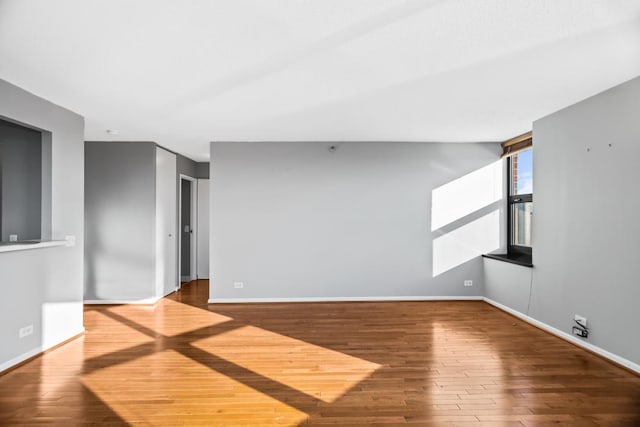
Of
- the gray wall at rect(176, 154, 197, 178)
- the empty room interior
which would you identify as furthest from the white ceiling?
the gray wall at rect(176, 154, 197, 178)

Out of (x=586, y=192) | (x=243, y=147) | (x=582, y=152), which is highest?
(x=243, y=147)

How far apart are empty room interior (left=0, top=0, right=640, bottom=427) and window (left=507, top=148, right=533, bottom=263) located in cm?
5

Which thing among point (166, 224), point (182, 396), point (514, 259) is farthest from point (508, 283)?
point (166, 224)

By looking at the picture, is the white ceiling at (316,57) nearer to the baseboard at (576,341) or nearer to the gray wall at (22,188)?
the gray wall at (22,188)

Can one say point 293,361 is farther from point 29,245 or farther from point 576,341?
point 576,341

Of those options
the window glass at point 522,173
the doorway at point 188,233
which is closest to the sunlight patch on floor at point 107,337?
the doorway at point 188,233

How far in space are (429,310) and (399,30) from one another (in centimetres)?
395

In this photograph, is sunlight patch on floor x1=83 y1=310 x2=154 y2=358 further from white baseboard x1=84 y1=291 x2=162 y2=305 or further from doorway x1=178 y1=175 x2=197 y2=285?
doorway x1=178 y1=175 x2=197 y2=285

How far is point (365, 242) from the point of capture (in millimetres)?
5754

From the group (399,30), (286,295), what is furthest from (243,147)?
(399,30)

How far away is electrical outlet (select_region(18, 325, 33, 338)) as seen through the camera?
130 inches

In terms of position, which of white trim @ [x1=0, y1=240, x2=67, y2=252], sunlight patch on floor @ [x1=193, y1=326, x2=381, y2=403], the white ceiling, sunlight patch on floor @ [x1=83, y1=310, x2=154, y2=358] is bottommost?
sunlight patch on floor @ [x1=83, y1=310, x2=154, y2=358]

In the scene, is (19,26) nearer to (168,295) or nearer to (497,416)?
(497,416)

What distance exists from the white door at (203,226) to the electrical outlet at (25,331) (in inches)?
173
